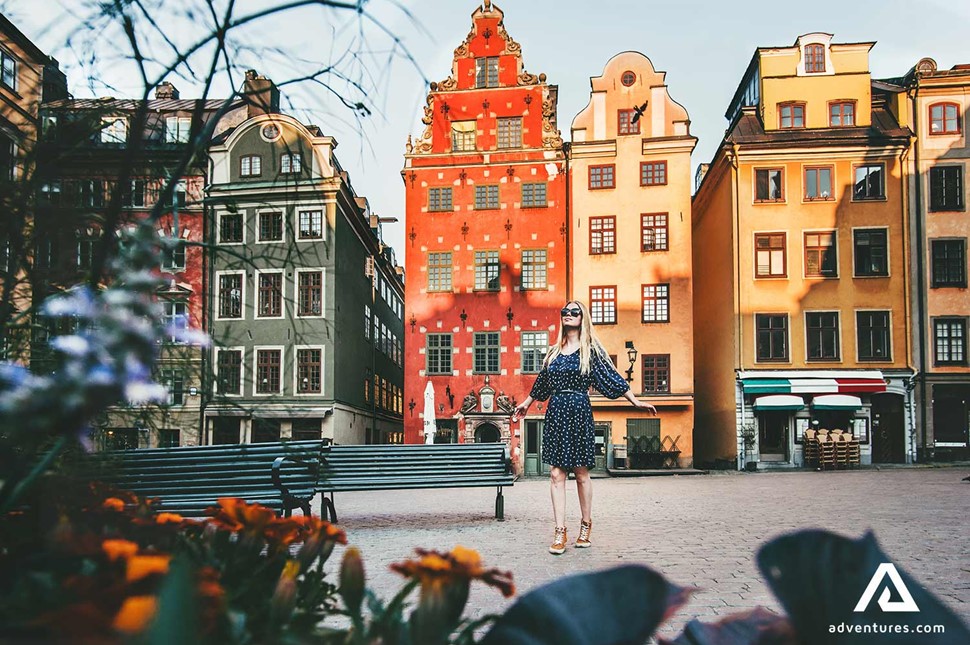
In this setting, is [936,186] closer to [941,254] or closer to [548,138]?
[941,254]

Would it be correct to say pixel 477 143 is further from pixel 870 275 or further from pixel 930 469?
pixel 930 469

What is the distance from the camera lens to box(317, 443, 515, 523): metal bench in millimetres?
9508

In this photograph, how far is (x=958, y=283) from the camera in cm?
3028

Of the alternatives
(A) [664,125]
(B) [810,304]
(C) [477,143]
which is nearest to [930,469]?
(B) [810,304]

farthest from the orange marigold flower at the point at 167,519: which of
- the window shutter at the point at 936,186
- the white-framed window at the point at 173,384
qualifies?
the window shutter at the point at 936,186

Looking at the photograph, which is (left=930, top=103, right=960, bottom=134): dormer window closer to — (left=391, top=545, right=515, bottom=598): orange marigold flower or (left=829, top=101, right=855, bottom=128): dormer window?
(left=829, top=101, right=855, bottom=128): dormer window

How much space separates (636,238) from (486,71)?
8829 millimetres

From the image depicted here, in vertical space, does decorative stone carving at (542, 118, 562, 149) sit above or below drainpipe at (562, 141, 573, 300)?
above

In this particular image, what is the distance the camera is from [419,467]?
387 inches

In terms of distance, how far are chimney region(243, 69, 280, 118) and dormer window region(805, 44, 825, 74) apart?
3344 centimetres

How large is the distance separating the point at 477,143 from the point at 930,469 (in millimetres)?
19436

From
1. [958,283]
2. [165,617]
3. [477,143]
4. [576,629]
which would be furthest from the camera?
[477,143]

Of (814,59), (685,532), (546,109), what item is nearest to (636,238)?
(546,109)

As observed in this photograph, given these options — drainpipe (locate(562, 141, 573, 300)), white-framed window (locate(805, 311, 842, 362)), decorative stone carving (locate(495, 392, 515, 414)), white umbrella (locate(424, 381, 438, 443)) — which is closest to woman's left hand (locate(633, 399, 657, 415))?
white umbrella (locate(424, 381, 438, 443))
